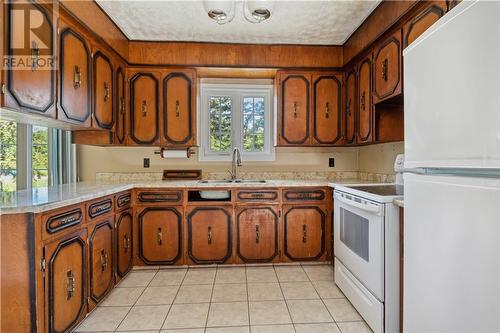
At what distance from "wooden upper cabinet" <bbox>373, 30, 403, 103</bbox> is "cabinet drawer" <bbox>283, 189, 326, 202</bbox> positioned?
1025 mm

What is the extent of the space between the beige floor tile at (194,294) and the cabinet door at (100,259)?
0.57 meters

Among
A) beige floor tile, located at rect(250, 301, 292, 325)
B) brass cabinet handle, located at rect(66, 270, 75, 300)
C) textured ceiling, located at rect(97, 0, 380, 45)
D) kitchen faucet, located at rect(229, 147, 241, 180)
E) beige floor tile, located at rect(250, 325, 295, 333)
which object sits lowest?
beige floor tile, located at rect(250, 325, 295, 333)

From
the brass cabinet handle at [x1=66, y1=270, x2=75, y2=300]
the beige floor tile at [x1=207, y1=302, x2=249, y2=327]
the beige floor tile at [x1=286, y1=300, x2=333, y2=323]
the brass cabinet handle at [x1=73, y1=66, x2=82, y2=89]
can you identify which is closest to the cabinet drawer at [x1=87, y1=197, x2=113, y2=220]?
the brass cabinet handle at [x1=66, y1=270, x2=75, y2=300]

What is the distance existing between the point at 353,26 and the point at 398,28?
2.00 ft

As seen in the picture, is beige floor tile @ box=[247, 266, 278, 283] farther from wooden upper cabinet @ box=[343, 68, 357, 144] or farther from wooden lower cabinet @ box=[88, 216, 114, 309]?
wooden upper cabinet @ box=[343, 68, 357, 144]

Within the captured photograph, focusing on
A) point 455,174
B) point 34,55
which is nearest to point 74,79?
point 34,55

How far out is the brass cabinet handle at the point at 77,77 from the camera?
204 cm

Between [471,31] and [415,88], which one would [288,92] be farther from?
[471,31]

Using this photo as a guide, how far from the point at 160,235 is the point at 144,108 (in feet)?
4.47

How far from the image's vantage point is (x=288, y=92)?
3025 millimetres

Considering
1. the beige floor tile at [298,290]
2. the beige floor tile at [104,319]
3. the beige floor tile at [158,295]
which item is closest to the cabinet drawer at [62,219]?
the beige floor tile at [104,319]

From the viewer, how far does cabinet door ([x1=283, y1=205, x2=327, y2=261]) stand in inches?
110

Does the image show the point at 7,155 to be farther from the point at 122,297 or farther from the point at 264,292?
the point at 264,292

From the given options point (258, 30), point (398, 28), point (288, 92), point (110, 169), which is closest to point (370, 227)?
point (398, 28)
